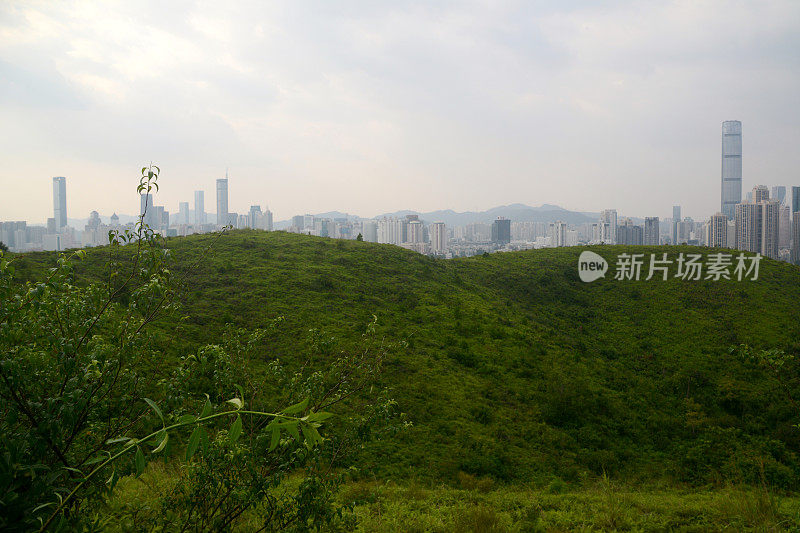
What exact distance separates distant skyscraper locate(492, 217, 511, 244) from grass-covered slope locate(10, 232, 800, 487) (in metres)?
58.6

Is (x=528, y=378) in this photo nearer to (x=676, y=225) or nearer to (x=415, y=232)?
(x=415, y=232)

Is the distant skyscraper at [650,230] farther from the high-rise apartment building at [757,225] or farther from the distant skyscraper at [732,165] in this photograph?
the distant skyscraper at [732,165]

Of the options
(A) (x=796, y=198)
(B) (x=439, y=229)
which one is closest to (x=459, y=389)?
(B) (x=439, y=229)

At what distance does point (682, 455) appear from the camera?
30.5ft

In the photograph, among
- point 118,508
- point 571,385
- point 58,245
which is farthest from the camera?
point 58,245

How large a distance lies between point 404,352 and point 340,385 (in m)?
9.25

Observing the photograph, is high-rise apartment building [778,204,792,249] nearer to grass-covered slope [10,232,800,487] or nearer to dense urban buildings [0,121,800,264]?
dense urban buildings [0,121,800,264]

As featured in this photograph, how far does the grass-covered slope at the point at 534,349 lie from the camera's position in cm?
886

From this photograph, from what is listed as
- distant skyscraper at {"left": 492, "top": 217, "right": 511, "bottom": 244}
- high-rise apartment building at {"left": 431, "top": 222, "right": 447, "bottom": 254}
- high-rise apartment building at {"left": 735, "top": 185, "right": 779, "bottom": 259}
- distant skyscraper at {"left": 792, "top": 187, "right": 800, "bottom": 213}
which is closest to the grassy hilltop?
high-rise apartment building at {"left": 735, "top": 185, "right": 779, "bottom": 259}

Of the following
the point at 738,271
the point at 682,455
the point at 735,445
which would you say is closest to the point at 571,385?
the point at 682,455

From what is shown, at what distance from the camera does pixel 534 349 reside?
14.2 m

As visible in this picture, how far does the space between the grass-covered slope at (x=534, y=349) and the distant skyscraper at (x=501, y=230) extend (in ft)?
192

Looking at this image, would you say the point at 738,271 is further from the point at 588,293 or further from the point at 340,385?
the point at 340,385

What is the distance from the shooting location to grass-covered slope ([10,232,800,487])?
8.86 meters
